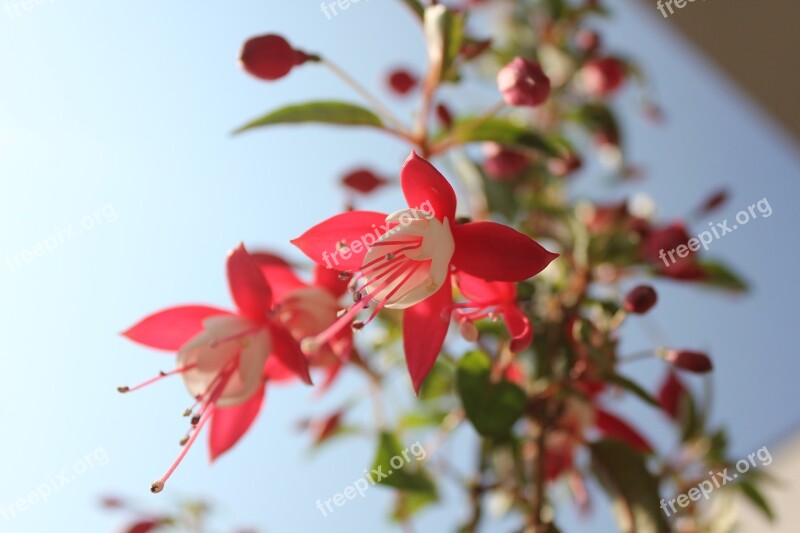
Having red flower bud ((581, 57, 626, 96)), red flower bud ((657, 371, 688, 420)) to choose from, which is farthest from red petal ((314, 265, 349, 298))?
red flower bud ((581, 57, 626, 96))

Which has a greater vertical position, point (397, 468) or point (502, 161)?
point (502, 161)

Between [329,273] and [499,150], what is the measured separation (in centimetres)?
34

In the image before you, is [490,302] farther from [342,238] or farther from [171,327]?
[171,327]

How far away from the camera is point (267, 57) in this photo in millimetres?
625

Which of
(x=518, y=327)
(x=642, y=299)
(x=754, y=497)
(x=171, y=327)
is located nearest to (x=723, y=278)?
(x=754, y=497)

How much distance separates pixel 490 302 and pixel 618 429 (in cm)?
38

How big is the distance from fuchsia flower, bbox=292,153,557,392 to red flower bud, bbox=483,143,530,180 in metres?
0.36

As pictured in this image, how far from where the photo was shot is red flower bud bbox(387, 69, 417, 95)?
1.09 m

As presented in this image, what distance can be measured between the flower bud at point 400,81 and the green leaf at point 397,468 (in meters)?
0.59

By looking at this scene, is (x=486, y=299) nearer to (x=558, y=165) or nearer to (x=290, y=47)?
(x=290, y=47)

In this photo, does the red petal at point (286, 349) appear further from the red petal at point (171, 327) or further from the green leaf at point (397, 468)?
the green leaf at point (397, 468)

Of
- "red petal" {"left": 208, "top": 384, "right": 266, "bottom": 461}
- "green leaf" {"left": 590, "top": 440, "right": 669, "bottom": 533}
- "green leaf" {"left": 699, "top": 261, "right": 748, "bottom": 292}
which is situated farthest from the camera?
"green leaf" {"left": 699, "top": 261, "right": 748, "bottom": 292}

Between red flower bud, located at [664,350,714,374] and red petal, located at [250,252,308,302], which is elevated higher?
red petal, located at [250,252,308,302]

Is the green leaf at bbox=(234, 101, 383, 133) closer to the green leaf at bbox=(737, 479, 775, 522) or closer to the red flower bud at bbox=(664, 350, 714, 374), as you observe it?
the red flower bud at bbox=(664, 350, 714, 374)
